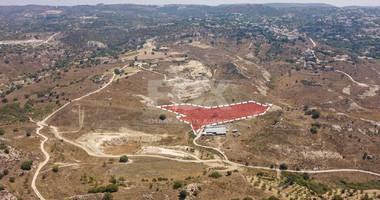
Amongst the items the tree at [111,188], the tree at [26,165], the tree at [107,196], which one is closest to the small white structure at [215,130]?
the tree at [111,188]

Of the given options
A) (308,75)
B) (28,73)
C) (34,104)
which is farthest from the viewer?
(28,73)

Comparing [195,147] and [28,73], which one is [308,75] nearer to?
[195,147]

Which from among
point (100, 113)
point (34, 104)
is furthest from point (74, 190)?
point (34, 104)

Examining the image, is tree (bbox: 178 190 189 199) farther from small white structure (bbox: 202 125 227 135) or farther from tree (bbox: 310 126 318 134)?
tree (bbox: 310 126 318 134)

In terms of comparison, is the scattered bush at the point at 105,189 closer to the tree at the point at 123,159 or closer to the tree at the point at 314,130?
the tree at the point at 123,159

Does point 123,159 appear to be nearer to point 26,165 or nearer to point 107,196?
point 26,165

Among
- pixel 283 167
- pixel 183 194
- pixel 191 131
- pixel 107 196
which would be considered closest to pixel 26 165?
pixel 107 196

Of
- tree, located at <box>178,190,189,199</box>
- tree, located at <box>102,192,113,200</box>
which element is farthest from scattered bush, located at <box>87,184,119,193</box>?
tree, located at <box>178,190,189,199</box>

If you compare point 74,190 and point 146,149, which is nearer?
point 74,190

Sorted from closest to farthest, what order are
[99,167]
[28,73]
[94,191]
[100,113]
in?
[94,191] < [99,167] < [100,113] < [28,73]
